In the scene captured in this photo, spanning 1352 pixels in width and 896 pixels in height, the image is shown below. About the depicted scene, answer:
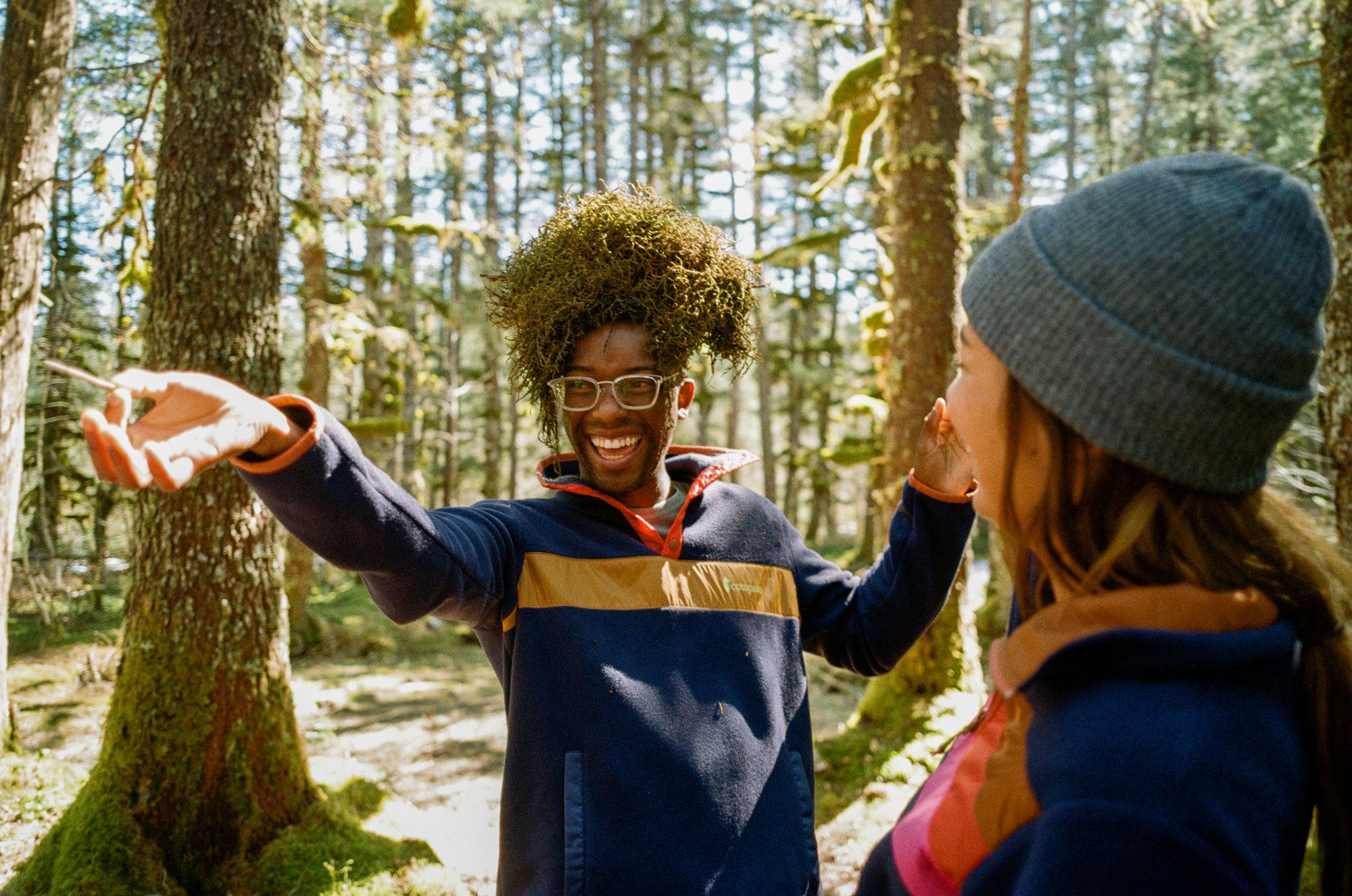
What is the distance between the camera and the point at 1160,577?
1088mm

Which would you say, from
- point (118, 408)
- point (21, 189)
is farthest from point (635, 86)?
point (118, 408)

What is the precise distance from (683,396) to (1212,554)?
1767 mm

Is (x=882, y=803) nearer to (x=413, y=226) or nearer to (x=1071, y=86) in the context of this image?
(x=413, y=226)

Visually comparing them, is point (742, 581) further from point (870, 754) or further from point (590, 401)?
point (870, 754)

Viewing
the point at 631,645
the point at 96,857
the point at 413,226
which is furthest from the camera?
the point at 413,226

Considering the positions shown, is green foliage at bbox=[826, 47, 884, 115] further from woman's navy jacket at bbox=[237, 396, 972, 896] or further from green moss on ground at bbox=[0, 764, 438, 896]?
green moss on ground at bbox=[0, 764, 438, 896]

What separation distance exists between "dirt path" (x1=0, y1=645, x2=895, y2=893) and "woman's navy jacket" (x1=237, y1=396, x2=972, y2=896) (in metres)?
2.96

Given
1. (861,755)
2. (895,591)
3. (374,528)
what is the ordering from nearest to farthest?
(374,528) < (895,591) < (861,755)

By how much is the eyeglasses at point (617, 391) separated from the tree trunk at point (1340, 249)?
374 cm

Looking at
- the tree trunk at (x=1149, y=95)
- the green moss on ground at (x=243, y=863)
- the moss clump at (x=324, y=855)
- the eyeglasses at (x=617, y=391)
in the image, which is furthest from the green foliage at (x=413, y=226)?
the tree trunk at (x=1149, y=95)

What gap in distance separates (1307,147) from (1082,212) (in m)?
19.0

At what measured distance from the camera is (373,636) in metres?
11.9

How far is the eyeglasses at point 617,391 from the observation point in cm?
242

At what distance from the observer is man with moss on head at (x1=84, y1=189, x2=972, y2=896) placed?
174 centimetres
